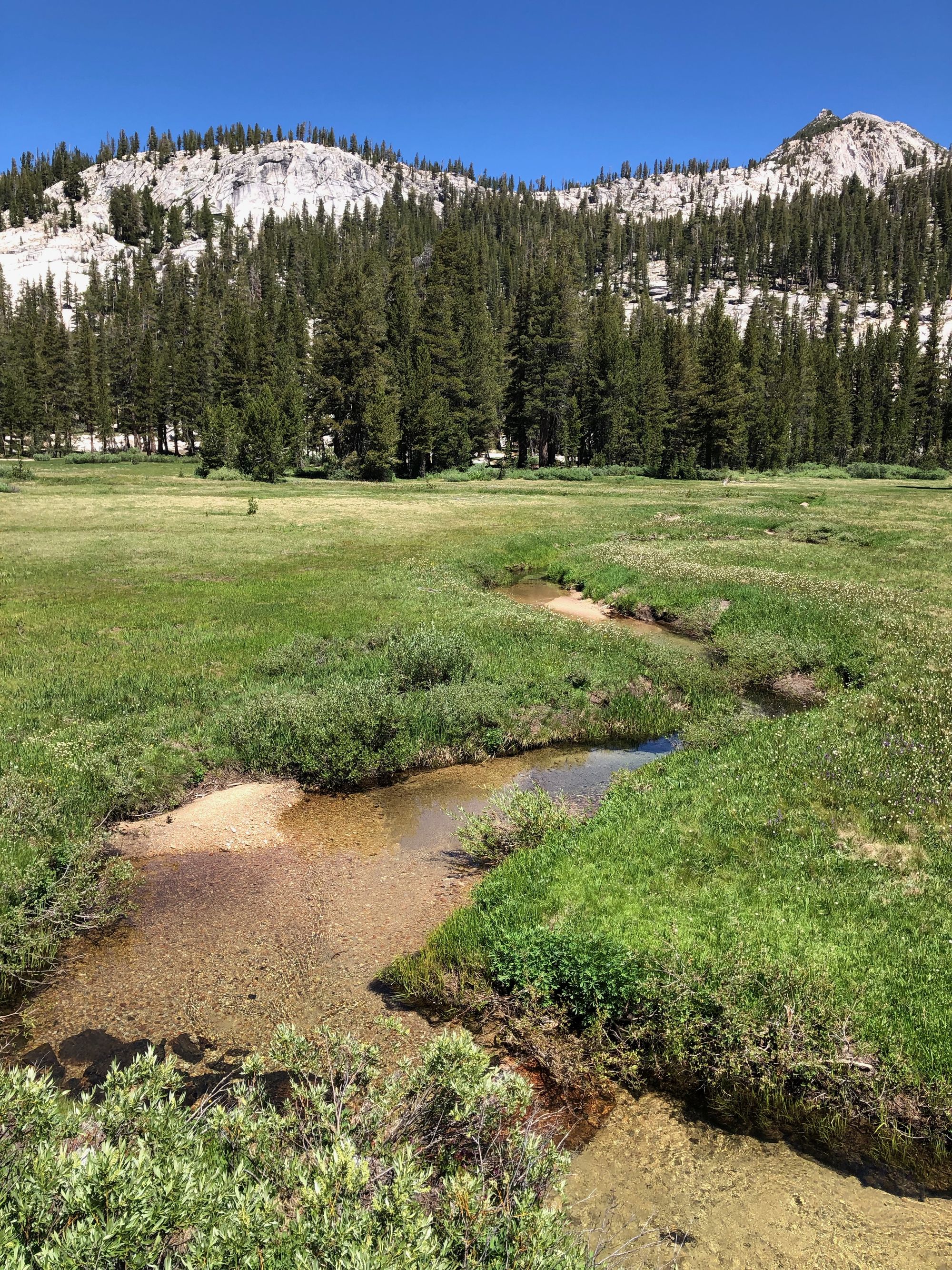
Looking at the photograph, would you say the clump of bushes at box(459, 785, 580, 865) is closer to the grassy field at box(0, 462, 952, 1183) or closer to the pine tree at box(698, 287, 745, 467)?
the grassy field at box(0, 462, 952, 1183)

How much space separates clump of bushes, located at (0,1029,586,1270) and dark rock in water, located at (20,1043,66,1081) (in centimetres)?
171

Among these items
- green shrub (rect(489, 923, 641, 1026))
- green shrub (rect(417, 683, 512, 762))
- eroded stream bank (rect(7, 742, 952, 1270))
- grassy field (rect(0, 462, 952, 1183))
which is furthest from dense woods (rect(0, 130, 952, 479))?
green shrub (rect(489, 923, 641, 1026))

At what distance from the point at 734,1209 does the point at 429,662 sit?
12.1 m

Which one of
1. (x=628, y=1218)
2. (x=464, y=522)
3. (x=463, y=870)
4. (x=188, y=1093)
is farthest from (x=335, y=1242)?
(x=464, y=522)

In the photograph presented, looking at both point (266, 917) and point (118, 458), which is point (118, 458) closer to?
point (118, 458)

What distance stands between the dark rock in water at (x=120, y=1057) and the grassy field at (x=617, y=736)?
172 centimetres

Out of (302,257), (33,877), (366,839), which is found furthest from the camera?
(302,257)

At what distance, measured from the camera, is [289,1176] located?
3.53 m

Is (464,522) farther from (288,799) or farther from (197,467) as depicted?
(197,467)

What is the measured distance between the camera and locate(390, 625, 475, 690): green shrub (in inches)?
634

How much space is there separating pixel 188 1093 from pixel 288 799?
20.7ft

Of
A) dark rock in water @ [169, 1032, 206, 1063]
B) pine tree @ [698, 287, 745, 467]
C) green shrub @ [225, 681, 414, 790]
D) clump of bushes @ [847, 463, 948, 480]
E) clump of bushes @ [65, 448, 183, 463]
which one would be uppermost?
pine tree @ [698, 287, 745, 467]

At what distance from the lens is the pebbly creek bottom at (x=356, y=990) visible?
494 centimetres

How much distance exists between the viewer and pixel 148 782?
37.3 feet
